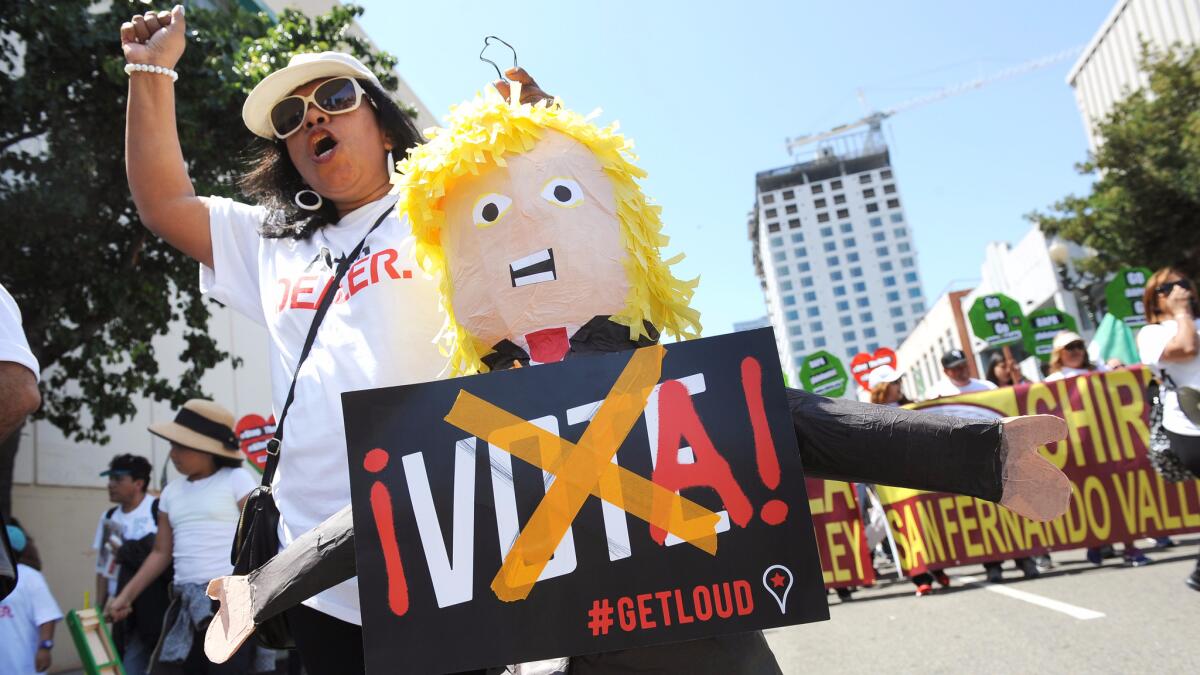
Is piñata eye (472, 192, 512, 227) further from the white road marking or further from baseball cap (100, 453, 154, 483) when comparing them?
baseball cap (100, 453, 154, 483)

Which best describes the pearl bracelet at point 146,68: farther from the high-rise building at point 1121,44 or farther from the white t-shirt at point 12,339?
the high-rise building at point 1121,44

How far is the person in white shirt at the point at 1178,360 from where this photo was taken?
4.42 meters

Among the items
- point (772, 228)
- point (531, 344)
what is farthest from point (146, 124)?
point (772, 228)

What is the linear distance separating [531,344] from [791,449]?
563 mm

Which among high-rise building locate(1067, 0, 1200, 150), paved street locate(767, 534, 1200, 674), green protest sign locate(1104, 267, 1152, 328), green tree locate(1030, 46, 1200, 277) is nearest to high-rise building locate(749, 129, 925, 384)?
high-rise building locate(1067, 0, 1200, 150)

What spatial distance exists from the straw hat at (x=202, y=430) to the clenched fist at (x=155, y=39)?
2.68 meters

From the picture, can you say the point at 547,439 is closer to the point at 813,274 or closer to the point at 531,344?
the point at 531,344

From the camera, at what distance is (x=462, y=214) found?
1965 mm

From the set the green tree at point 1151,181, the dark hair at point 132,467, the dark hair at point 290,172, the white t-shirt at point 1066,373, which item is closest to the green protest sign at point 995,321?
the green tree at point 1151,181

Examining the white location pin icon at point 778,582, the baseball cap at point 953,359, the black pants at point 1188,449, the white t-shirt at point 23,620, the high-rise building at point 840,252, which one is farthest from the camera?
the high-rise building at point 840,252

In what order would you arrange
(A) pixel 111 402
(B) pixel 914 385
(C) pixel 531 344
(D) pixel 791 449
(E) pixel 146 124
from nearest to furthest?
(D) pixel 791 449 → (C) pixel 531 344 → (E) pixel 146 124 → (A) pixel 111 402 → (B) pixel 914 385

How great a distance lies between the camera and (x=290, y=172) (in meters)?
2.47

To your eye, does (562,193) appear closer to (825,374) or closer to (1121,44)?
(825,374)

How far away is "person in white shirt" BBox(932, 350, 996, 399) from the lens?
25.0ft
